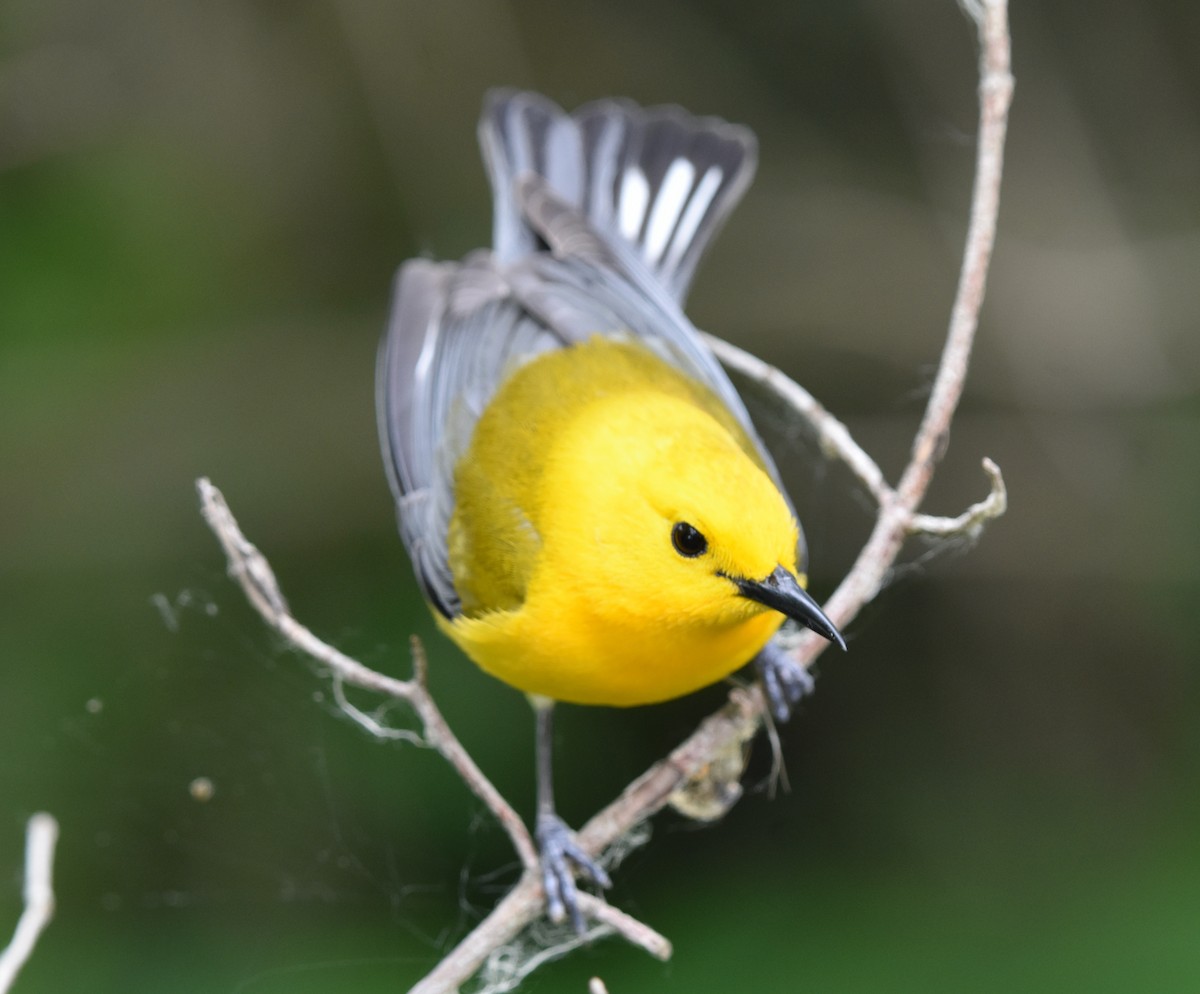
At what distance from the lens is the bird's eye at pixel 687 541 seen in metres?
2.73

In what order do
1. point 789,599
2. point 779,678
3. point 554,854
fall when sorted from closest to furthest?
point 789,599 → point 554,854 → point 779,678

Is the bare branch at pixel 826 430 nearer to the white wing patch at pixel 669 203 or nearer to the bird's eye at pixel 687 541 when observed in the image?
the bird's eye at pixel 687 541

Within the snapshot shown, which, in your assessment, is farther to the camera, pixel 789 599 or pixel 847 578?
pixel 847 578

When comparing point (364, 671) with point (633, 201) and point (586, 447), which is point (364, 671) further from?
point (633, 201)

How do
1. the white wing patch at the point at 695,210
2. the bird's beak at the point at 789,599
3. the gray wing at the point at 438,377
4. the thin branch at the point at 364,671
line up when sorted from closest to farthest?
the thin branch at the point at 364,671 < the bird's beak at the point at 789,599 < the gray wing at the point at 438,377 < the white wing patch at the point at 695,210

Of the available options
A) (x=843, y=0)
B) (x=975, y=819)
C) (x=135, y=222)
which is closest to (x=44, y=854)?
(x=975, y=819)

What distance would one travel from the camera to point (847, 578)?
290 centimetres

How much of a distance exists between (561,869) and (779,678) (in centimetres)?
73

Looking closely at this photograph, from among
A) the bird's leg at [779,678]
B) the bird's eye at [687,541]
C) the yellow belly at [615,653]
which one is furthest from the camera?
the bird's leg at [779,678]

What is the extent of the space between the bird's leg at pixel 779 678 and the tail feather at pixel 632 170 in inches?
52.7

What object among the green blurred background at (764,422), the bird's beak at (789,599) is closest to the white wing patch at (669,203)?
the green blurred background at (764,422)

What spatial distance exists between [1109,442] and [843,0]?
1.85 m

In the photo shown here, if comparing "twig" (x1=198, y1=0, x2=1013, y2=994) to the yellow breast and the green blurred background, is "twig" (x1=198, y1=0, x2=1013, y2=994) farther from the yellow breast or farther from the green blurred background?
the green blurred background

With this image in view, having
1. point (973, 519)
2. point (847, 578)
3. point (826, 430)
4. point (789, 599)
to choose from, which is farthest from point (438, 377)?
point (973, 519)
